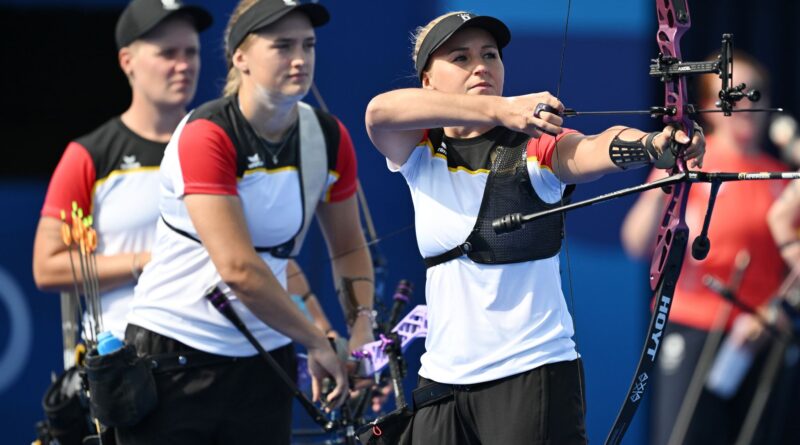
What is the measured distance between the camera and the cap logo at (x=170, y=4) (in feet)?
15.2

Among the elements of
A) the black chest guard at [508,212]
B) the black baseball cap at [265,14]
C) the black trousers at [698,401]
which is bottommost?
the black trousers at [698,401]

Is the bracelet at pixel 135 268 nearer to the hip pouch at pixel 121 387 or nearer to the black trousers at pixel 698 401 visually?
the hip pouch at pixel 121 387

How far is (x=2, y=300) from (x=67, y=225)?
213 centimetres

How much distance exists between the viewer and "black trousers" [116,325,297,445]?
3.78 metres

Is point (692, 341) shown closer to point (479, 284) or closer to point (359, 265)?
point (359, 265)

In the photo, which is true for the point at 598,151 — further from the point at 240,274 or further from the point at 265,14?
the point at 265,14

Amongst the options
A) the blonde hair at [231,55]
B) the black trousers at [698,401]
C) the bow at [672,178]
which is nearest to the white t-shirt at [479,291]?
the bow at [672,178]

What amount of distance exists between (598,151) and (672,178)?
25 centimetres

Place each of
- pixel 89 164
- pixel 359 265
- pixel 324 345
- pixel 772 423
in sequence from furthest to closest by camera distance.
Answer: pixel 772 423 < pixel 89 164 < pixel 359 265 < pixel 324 345

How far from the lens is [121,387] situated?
366 centimetres

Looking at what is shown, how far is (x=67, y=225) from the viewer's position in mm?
4215

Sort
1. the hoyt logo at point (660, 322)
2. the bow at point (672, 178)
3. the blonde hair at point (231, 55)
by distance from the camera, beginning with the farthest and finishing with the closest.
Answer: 1. the blonde hair at point (231, 55)
2. the hoyt logo at point (660, 322)
3. the bow at point (672, 178)

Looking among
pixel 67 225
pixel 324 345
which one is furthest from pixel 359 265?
pixel 67 225

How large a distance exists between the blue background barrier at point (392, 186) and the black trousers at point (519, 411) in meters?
2.85
